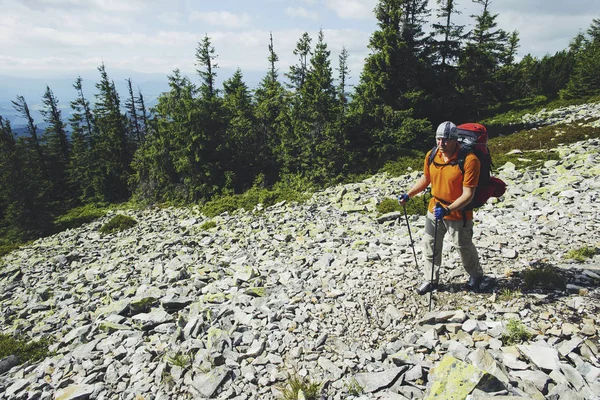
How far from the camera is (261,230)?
13.4 metres

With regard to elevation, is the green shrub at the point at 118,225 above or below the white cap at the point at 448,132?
below

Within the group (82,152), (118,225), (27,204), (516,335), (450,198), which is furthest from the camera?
(82,152)

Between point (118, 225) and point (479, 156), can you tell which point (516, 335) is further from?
point (118, 225)

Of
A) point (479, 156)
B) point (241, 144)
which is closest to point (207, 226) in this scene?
point (241, 144)

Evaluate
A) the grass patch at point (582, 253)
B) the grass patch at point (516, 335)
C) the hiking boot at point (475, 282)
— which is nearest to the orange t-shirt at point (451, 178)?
the hiking boot at point (475, 282)

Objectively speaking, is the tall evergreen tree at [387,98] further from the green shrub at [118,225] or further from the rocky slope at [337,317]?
the green shrub at [118,225]

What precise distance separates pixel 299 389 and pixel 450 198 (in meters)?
3.62

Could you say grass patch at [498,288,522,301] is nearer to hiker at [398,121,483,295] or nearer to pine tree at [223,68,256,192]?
hiker at [398,121,483,295]

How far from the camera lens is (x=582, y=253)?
6.48 meters

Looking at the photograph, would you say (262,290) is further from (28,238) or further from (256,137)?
(28,238)

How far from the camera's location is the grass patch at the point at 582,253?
251 inches

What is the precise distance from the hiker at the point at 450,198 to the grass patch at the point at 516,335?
4.13 feet

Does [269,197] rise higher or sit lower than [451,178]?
lower

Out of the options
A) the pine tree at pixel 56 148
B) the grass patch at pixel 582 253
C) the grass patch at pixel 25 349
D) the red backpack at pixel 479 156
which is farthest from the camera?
the pine tree at pixel 56 148
